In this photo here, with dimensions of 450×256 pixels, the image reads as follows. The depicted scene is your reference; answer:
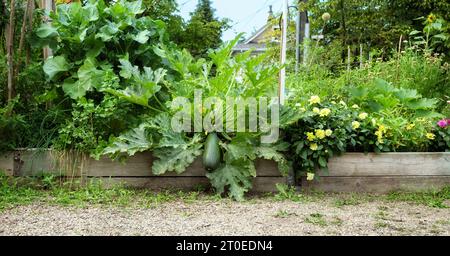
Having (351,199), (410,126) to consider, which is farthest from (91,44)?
(410,126)

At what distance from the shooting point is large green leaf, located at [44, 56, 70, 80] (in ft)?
10.7

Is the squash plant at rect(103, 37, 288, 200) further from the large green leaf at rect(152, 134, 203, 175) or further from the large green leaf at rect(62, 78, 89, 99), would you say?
the large green leaf at rect(62, 78, 89, 99)

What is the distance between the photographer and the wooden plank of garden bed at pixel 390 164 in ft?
10.5

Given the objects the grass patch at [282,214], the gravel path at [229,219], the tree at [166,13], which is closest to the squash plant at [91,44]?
the gravel path at [229,219]

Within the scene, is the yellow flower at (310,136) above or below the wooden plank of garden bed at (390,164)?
above

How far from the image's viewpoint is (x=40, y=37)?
3.31m

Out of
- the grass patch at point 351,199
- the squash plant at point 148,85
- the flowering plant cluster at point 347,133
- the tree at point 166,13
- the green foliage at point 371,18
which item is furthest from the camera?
the green foliage at point 371,18

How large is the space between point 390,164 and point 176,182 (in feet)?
4.96

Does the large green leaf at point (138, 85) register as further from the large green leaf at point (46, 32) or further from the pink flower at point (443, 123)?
the pink flower at point (443, 123)

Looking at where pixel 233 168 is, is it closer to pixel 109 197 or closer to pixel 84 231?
pixel 109 197

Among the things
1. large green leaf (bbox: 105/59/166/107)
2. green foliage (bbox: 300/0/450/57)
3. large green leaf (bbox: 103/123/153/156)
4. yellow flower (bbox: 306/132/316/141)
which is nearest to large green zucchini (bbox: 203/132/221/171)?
large green leaf (bbox: 103/123/153/156)

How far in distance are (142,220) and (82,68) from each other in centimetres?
133

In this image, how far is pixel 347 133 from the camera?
3.21 meters

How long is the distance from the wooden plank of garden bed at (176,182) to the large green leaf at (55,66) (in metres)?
Answer: 0.85
